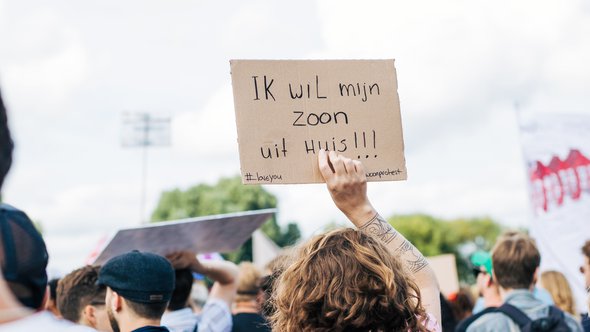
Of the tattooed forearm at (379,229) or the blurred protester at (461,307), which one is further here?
the blurred protester at (461,307)

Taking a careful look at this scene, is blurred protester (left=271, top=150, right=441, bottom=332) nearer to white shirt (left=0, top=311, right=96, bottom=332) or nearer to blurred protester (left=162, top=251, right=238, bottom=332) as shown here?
white shirt (left=0, top=311, right=96, bottom=332)

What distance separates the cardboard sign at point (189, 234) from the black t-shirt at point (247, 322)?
0.61 metres

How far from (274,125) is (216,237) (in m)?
2.19

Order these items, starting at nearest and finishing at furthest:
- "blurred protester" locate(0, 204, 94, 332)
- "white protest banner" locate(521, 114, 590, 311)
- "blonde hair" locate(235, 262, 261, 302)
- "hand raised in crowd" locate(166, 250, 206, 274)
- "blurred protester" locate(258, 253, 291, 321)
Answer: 1. "blurred protester" locate(0, 204, 94, 332)
2. "blurred protester" locate(258, 253, 291, 321)
3. "hand raised in crowd" locate(166, 250, 206, 274)
4. "blonde hair" locate(235, 262, 261, 302)
5. "white protest banner" locate(521, 114, 590, 311)

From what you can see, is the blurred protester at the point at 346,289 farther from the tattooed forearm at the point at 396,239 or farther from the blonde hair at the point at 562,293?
the blonde hair at the point at 562,293

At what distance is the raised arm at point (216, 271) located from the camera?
4652mm

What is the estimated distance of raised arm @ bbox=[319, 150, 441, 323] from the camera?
7.69ft

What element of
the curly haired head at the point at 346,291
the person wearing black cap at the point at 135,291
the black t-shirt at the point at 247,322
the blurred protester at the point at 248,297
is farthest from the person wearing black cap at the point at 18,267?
the blurred protester at the point at 248,297

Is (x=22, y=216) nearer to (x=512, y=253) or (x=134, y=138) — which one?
(x=512, y=253)

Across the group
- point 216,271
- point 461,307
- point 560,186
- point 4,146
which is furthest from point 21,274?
point 461,307

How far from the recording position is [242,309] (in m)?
5.57

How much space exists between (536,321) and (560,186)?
8.80ft

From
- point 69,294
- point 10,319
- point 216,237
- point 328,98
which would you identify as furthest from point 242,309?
point 10,319

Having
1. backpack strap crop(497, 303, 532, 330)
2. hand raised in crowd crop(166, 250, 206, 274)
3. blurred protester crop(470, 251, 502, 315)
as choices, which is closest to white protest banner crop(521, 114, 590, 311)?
blurred protester crop(470, 251, 502, 315)
